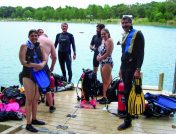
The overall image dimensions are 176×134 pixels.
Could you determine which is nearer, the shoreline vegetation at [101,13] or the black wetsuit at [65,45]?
the black wetsuit at [65,45]

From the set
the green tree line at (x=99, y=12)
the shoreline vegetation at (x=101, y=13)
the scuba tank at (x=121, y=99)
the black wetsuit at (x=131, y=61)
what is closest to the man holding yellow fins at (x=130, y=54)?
the black wetsuit at (x=131, y=61)

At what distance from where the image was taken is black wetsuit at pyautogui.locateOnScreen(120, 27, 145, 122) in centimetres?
451

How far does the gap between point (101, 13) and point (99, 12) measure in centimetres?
251

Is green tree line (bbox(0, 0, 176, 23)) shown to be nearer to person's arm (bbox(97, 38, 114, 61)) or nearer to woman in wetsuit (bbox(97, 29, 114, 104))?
woman in wetsuit (bbox(97, 29, 114, 104))

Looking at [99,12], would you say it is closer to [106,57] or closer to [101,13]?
[101,13]

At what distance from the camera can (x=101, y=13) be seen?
9669 cm

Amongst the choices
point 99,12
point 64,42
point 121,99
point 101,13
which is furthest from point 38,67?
point 99,12

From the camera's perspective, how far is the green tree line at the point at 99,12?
275 ft

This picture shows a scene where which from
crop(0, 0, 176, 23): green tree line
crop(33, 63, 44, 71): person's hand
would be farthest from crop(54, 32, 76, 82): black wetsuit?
crop(0, 0, 176, 23): green tree line

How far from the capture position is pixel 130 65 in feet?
15.2

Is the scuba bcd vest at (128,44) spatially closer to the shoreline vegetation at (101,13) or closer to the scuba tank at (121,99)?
the scuba tank at (121,99)

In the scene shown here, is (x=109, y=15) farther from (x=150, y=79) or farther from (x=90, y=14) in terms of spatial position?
(x=150, y=79)

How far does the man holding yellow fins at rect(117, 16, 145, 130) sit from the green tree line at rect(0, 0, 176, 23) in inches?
3095

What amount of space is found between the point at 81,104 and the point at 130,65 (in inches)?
61.9
